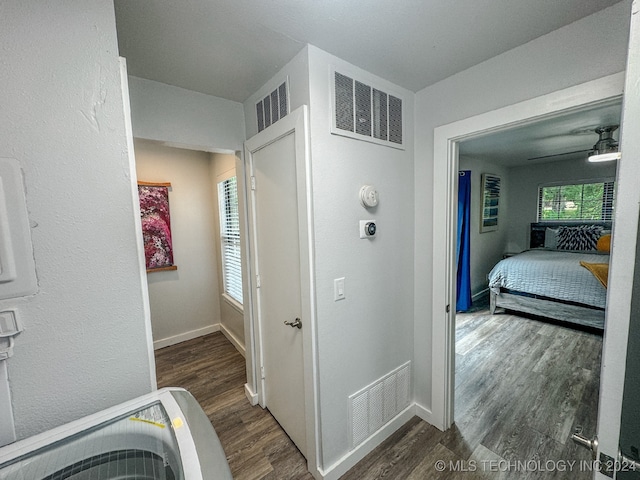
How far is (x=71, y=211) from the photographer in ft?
2.70

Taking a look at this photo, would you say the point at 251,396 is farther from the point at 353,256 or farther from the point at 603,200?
the point at 603,200

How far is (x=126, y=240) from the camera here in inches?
36.0

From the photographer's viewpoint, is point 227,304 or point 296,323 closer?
point 296,323

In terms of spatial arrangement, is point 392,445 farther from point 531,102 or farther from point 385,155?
point 531,102

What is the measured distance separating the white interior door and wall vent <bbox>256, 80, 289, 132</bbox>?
0.21 ft

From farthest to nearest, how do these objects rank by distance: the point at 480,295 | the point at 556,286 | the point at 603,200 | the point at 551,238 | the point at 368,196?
the point at 551,238 < the point at 480,295 < the point at 603,200 < the point at 556,286 < the point at 368,196

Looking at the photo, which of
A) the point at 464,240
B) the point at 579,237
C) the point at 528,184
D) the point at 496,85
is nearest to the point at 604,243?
the point at 579,237

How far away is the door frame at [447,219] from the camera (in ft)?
4.48

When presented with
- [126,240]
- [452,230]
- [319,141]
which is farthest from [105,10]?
[452,230]

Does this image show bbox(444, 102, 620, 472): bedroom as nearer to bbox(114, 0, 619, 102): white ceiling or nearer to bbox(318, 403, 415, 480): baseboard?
bbox(318, 403, 415, 480): baseboard

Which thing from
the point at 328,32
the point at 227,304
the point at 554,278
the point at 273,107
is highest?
the point at 328,32

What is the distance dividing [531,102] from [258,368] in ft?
8.07

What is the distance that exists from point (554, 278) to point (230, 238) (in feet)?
13.6

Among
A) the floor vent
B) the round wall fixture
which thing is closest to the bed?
the floor vent
